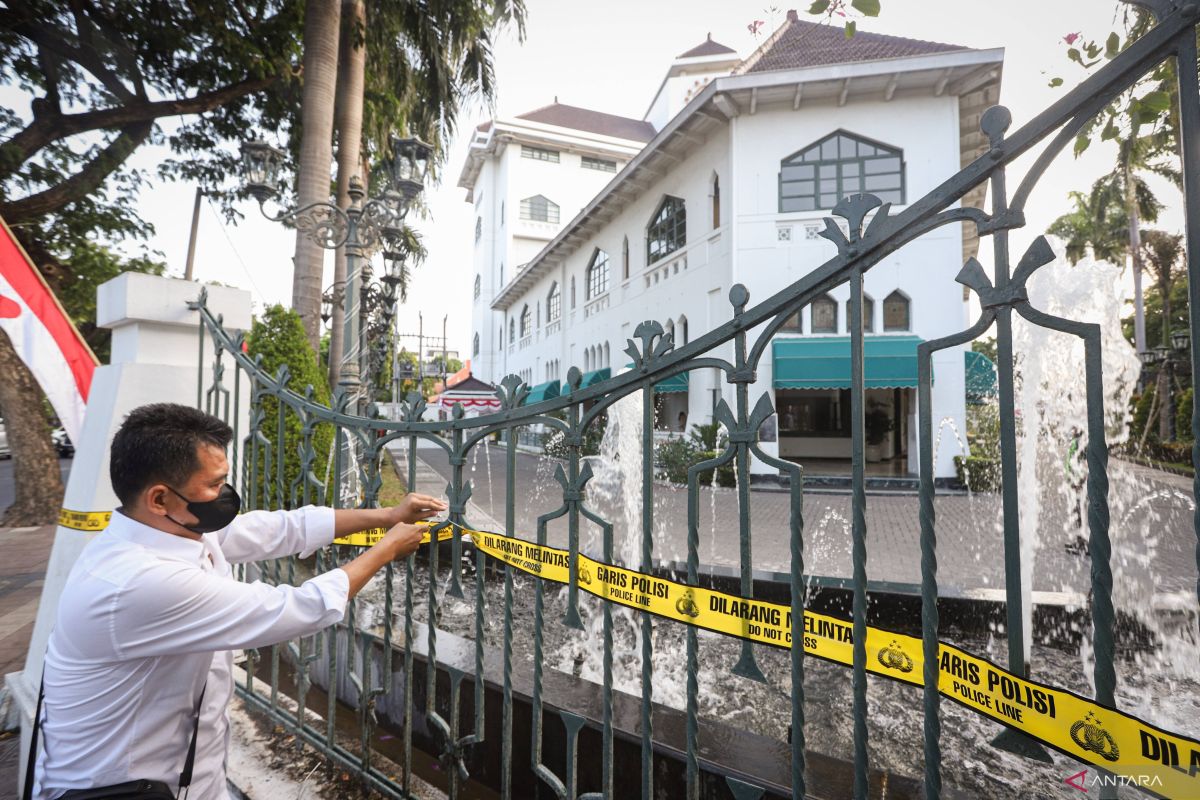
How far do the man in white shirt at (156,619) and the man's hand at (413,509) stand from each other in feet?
1.49

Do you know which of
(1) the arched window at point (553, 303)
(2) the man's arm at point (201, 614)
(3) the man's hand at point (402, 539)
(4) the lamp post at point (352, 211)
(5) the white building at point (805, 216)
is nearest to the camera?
(2) the man's arm at point (201, 614)

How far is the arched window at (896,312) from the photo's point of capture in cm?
1400

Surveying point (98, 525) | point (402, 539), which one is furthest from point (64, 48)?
point (402, 539)

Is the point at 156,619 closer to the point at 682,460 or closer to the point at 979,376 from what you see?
the point at 682,460

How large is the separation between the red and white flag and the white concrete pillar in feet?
3.26

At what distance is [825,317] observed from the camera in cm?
1459

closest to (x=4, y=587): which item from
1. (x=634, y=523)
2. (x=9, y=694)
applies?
(x=9, y=694)

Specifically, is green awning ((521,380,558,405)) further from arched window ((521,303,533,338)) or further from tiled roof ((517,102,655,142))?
tiled roof ((517,102,655,142))

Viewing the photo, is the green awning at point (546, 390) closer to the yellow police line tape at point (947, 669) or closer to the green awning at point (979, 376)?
the green awning at point (979, 376)

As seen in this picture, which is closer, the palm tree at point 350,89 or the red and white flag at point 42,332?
the red and white flag at point 42,332

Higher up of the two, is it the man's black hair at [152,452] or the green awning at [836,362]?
the green awning at [836,362]

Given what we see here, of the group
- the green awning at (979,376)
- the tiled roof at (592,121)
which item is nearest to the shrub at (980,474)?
the green awning at (979,376)

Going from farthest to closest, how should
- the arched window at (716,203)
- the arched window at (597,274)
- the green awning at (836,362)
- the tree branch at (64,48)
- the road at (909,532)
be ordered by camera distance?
the arched window at (597,274), the arched window at (716,203), the green awning at (836,362), the tree branch at (64,48), the road at (909,532)

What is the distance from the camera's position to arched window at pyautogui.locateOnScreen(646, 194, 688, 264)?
58.4 feet
